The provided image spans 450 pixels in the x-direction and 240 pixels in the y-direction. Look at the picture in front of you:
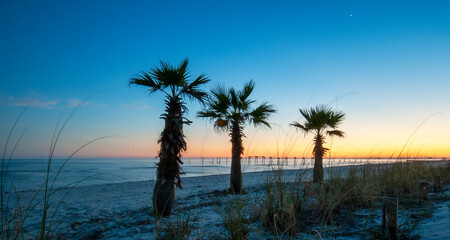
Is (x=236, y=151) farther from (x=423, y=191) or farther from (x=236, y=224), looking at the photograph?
(x=236, y=224)

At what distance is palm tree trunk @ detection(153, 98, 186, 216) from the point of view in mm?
5582

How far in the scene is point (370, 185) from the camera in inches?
219

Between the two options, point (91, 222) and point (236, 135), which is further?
point (236, 135)

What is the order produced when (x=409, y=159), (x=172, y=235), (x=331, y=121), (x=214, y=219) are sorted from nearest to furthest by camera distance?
(x=172, y=235), (x=214, y=219), (x=409, y=159), (x=331, y=121)

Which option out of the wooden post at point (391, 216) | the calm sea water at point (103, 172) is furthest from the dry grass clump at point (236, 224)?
the wooden post at point (391, 216)

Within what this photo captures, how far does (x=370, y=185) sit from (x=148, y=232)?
4.91 metres

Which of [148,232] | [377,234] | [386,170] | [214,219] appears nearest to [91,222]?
[148,232]

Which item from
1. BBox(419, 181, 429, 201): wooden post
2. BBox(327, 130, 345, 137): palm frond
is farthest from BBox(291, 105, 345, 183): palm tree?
BBox(419, 181, 429, 201): wooden post

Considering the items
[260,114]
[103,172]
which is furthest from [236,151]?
[103,172]

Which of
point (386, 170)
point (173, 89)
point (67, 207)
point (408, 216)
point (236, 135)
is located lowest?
point (67, 207)

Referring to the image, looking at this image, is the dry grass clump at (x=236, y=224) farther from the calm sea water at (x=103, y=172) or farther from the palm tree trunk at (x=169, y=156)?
the palm tree trunk at (x=169, y=156)

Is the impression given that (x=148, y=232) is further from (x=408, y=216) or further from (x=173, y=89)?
(x=408, y=216)

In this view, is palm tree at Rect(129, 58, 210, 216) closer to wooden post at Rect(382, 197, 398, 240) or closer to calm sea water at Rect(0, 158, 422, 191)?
calm sea water at Rect(0, 158, 422, 191)

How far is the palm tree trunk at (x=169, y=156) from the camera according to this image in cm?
558
